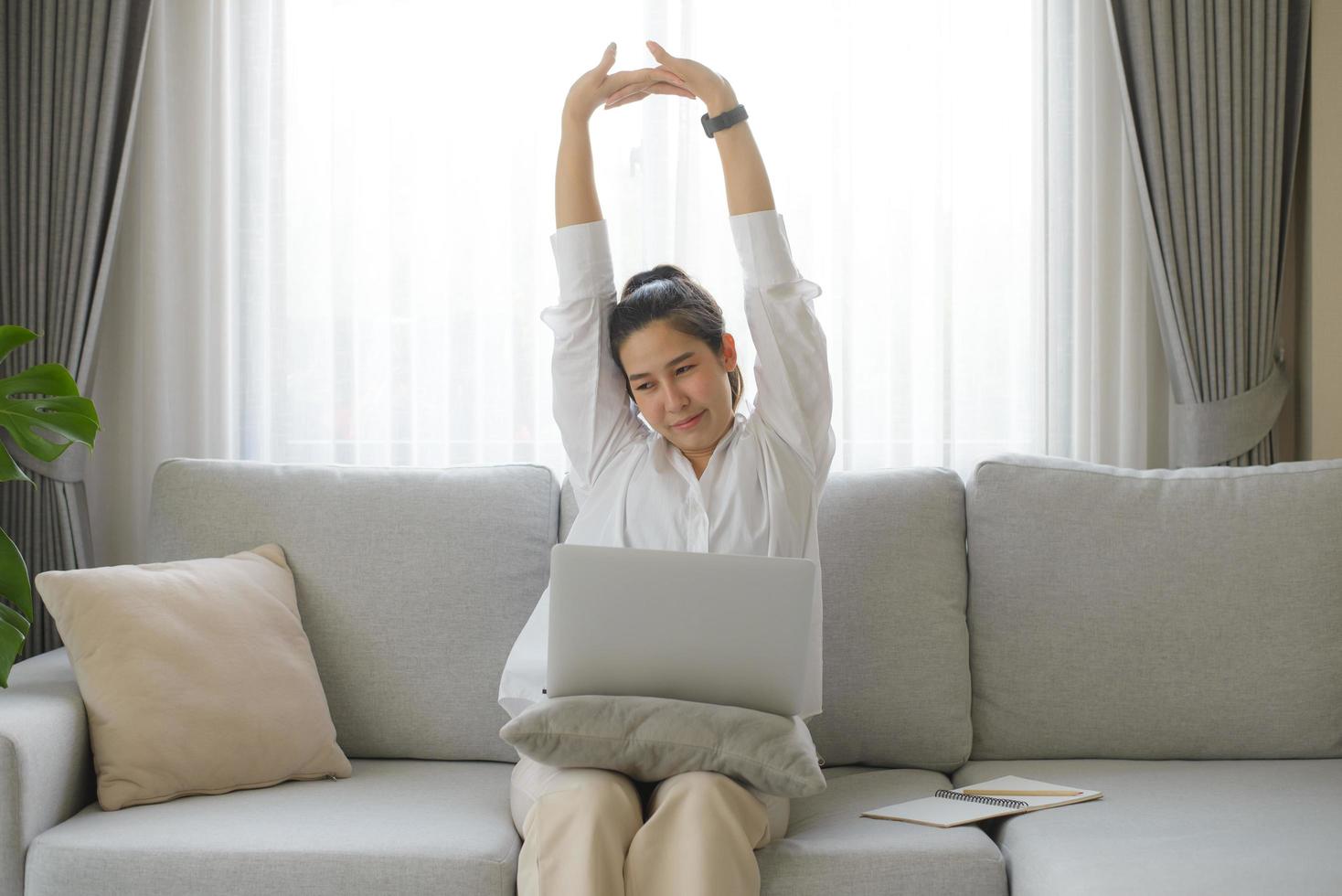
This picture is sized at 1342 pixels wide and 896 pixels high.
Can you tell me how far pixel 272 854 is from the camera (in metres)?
1.59

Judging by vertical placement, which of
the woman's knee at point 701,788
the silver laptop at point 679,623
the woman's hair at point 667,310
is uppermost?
the woman's hair at point 667,310

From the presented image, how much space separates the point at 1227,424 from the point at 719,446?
118 centimetres

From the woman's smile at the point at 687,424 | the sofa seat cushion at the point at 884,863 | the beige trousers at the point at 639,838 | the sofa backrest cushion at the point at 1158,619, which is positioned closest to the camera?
the beige trousers at the point at 639,838

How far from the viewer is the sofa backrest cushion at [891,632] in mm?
2059

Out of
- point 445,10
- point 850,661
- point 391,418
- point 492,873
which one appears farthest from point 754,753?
point 445,10

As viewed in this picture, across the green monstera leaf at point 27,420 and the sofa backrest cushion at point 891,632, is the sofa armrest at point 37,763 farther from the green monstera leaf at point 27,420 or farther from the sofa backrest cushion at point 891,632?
the sofa backrest cushion at point 891,632

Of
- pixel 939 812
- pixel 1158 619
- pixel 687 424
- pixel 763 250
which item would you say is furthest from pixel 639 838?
pixel 1158 619

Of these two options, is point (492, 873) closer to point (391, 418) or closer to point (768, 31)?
point (391, 418)

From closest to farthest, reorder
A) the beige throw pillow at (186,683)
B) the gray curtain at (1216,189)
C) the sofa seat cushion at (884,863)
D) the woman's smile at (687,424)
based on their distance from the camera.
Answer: the sofa seat cushion at (884,863)
the beige throw pillow at (186,683)
the woman's smile at (687,424)
the gray curtain at (1216,189)

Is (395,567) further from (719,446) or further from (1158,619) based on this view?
(1158,619)

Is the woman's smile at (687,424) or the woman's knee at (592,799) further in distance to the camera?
the woman's smile at (687,424)

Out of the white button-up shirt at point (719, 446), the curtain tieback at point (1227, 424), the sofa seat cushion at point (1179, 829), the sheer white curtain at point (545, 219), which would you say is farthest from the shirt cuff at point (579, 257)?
the curtain tieback at point (1227, 424)

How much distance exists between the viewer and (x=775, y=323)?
1.88 metres

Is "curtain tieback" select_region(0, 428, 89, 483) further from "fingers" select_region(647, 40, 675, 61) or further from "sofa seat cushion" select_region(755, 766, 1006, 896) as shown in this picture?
"sofa seat cushion" select_region(755, 766, 1006, 896)
